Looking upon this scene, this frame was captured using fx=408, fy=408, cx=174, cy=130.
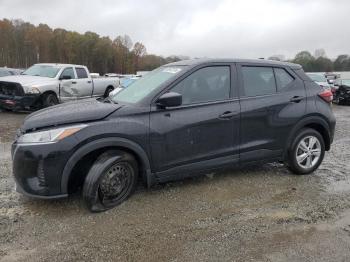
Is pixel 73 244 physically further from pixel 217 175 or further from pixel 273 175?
pixel 273 175

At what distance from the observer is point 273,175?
19.8ft

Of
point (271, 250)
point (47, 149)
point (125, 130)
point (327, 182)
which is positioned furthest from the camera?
point (327, 182)

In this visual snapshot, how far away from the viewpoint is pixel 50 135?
14.1 feet

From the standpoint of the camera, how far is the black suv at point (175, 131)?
14.2 feet

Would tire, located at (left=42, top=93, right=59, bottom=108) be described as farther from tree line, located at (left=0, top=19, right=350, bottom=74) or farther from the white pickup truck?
tree line, located at (left=0, top=19, right=350, bottom=74)

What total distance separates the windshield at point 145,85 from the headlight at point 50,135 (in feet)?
3.00

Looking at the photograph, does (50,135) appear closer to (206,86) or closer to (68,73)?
(206,86)

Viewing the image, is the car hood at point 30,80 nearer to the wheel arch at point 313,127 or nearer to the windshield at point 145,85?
the windshield at point 145,85

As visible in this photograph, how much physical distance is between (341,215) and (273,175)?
1.56 metres

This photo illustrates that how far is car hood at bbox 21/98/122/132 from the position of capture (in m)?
4.41

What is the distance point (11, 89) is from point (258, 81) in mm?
10061

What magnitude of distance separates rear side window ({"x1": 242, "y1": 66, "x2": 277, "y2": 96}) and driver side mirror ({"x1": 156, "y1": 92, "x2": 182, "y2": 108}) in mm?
1173

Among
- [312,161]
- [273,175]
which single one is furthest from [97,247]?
[312,161]

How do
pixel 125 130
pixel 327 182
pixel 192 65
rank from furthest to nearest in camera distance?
1. pixel 327 182
2. pixel 192 65
3. pixel 125 130
